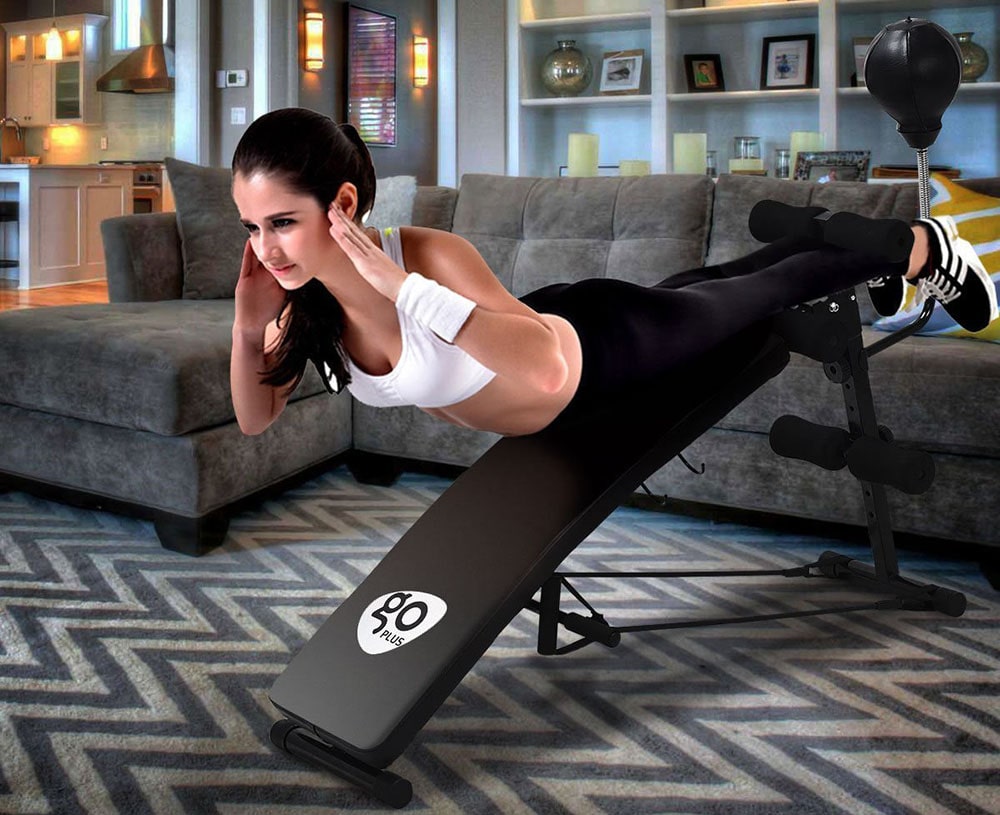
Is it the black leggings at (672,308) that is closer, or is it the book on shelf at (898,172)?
the black leggings at (672,308)

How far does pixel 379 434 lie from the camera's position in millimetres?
2936

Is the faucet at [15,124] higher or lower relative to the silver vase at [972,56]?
higher

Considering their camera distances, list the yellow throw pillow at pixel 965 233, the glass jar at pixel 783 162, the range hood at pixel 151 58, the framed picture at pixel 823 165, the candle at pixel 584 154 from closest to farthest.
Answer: the yellow throw pillow at pixel 965 233
the framed picture at pixel 823 165
the candle at pixel 584 154
the glass jar at pixel 783 162
the range hood at pixel 151 58

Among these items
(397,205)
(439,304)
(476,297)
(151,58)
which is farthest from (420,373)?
(151,58)

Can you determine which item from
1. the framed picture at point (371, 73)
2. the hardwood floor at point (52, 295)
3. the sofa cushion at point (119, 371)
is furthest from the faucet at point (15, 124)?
the sofa cushion at point (119, 371)

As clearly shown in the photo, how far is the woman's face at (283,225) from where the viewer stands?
3.43ft

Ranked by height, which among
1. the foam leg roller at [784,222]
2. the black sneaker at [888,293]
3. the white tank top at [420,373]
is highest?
the foam leg roller at [784,222]

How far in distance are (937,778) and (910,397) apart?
3.38ft

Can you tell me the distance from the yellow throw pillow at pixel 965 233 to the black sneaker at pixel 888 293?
23.5 inches

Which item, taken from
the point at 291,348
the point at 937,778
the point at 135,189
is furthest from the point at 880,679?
the point at 135,189

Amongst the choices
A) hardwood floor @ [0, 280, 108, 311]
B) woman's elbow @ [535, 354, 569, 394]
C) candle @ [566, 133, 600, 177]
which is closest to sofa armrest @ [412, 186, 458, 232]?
candle @ [566, 133, 600, 177]

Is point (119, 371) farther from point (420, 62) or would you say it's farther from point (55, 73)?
point (55, 73)

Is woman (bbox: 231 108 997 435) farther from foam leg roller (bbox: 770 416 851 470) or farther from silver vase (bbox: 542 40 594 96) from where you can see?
silver vase (bbox: 542 40 594 96)

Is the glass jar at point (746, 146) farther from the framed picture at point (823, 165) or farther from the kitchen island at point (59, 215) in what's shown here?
the kitchen island at point (59, 215)
